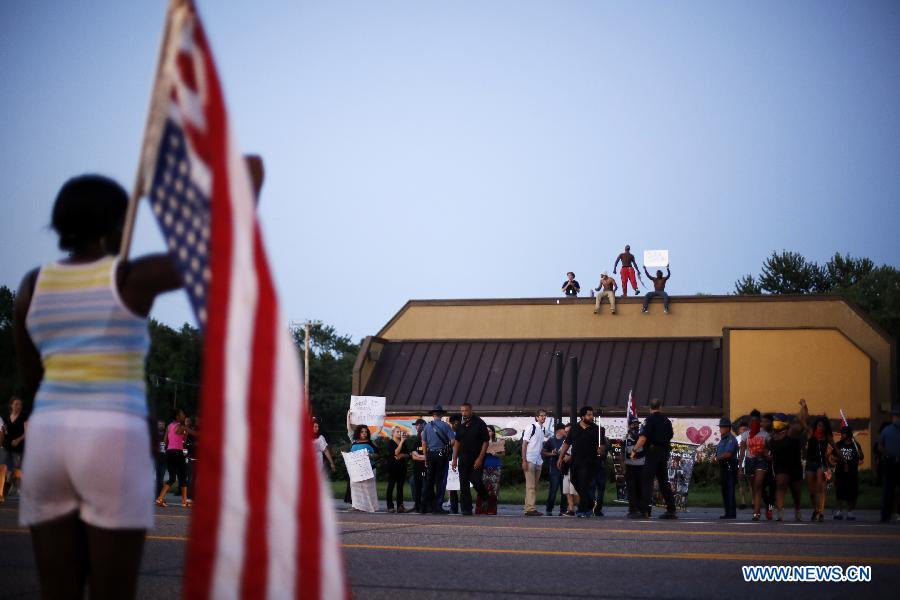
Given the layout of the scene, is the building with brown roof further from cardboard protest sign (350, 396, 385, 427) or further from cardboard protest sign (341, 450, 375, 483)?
cardboard protest sign (341, 450, 375, 483)

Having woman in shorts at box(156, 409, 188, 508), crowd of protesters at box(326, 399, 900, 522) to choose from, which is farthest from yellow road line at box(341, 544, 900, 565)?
woman in shorts at box(156, 409, 188, 508)

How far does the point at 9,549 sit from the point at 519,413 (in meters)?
30.8

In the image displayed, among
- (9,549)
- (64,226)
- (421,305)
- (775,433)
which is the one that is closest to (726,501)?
(775,433)

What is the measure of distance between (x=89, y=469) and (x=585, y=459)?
1780 centimetres

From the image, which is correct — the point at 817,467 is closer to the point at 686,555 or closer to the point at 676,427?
the point at 686,555

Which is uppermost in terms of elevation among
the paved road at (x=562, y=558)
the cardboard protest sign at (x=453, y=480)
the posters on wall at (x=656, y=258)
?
the posters on wall at (x=656, y=258)

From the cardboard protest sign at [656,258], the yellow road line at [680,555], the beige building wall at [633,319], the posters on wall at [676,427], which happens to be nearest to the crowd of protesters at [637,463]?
the yellow road line at [680,555]

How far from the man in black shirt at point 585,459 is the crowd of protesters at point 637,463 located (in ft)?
0.06

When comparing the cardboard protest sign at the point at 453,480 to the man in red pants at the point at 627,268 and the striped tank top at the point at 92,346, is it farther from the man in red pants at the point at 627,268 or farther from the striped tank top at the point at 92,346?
the man in red pants at the point at 627,268

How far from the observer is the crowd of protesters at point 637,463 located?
20.0m

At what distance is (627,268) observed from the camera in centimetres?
4553

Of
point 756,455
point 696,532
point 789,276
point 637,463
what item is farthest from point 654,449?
point 789,276

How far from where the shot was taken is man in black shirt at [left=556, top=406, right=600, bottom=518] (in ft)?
68.6

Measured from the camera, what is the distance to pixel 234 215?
296 cm
